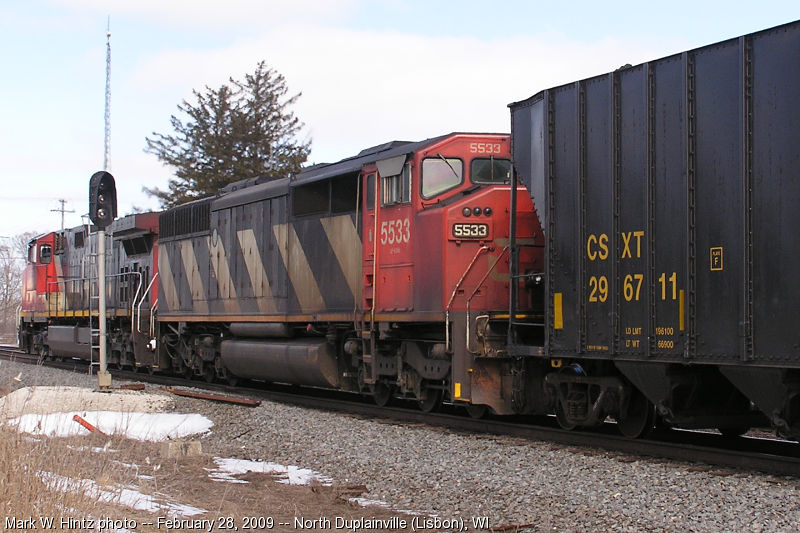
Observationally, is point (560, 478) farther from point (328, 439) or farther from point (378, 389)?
point (378, 389)

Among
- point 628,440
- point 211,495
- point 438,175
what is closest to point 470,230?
point 438,175

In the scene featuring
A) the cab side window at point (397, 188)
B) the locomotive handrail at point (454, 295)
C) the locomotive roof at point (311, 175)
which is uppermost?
the locomotive roof at point (311, 175)

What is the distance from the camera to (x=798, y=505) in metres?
6.96

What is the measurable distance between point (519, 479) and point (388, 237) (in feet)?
18.7

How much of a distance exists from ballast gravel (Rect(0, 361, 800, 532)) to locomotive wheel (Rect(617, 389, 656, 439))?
893mm

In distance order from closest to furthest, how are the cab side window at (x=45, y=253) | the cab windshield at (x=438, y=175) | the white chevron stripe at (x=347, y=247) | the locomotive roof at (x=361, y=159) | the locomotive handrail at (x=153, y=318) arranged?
the cab windshield at (x=438, y=175), the locomotive roof at (x=361, y=159), the white chevron stripe at (x=347, y=247), the locomotive handrail at (x=153, y=318), the cab side window at (x=45, y=253)

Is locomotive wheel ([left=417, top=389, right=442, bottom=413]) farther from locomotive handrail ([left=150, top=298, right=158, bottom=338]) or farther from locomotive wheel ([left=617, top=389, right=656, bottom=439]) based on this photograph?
locomotive handrail ([left=150, top=298, right=158, bottom=338])

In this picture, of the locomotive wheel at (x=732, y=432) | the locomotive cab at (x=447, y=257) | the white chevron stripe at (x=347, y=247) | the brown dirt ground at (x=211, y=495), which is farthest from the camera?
the white chevron stripe at (x=347, y=247)

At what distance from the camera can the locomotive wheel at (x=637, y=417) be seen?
10.4 m

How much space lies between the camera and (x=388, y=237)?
44.2 ft

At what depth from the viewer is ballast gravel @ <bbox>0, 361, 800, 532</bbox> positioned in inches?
270

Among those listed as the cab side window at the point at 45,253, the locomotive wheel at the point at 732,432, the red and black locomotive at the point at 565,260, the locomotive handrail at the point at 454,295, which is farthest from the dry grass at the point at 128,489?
the cab side window at the point at 45,253

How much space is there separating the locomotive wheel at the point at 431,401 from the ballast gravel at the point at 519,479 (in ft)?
3.34

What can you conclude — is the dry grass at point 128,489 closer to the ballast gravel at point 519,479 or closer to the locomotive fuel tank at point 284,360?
the ballast gravel at point 519,479
